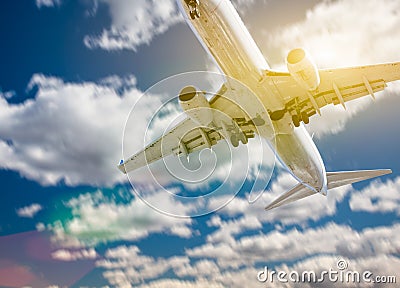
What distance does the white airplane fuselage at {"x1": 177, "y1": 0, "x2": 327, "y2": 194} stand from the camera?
20547mm

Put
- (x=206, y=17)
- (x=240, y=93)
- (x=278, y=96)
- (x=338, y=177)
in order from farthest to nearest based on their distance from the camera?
(x=338, y=177), (x=278, y=96), (x=240, y=93), (x=206, y=17)

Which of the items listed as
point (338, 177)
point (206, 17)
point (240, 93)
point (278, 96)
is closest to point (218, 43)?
point (206, 17)

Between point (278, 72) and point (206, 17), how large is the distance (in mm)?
6089

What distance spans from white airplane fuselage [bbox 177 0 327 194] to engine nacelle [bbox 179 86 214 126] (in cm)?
239

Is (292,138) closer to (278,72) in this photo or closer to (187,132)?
(278,72)

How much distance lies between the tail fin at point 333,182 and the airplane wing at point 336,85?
1168 centimetres

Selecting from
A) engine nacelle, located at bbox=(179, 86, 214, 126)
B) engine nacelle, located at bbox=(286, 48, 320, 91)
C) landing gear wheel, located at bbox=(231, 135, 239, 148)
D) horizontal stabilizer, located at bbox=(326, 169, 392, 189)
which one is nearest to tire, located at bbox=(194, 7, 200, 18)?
engine nacelle, located at bbox=(179, 86, 214, 126)

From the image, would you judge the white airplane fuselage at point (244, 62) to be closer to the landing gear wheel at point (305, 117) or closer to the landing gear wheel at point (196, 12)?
the landing gear wheel at point (196, 12)

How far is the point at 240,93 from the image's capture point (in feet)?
77.7

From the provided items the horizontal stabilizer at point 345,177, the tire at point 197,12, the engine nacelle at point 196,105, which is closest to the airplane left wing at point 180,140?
the engine nacelle at point 196,105

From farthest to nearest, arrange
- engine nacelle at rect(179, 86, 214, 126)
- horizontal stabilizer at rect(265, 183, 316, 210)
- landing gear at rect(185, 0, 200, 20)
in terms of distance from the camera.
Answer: horizontal stabilizer at rect(265, 183, 316, 210)
engine nacelle at rect(179, 86, 214, 126)
landing gear at rect(185, 0, 200, 20)

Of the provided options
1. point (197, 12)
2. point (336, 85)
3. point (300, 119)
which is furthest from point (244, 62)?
point (336, 85)

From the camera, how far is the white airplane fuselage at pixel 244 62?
20.5 meters

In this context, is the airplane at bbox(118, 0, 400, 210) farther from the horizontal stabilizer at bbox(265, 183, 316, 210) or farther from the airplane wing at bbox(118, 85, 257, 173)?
the horizontal stabilizer at bbox(265, 183, 316, 210)
